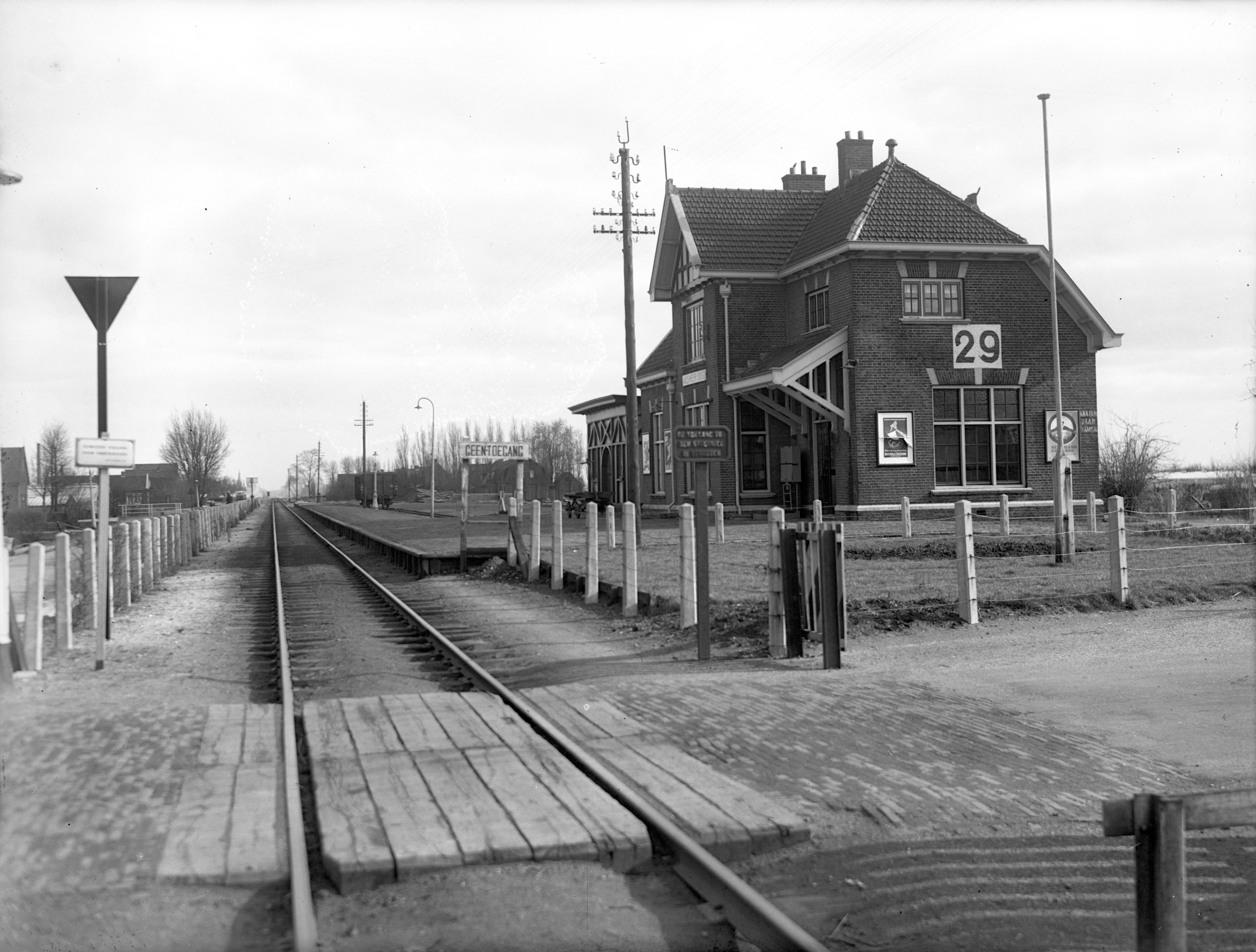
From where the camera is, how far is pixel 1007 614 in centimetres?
1270

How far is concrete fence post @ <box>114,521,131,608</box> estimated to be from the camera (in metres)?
16.3

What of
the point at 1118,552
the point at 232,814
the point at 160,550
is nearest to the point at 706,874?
the point at 232,814

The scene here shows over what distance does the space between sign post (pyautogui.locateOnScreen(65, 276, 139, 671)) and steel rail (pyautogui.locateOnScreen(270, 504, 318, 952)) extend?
2401 millimetres

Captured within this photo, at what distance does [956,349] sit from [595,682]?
22443 mm

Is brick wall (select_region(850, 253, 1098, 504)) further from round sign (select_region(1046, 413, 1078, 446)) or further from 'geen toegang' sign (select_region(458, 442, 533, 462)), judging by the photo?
'geen toegang' sign (select_region(458, 442, 533, 462))

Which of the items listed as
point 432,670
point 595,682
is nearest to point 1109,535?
point 595,682

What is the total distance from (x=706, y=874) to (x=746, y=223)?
102 ft

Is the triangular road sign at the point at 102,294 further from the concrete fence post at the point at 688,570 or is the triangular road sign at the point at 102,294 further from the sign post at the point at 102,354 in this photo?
the concrete fence post at the point at 688,570

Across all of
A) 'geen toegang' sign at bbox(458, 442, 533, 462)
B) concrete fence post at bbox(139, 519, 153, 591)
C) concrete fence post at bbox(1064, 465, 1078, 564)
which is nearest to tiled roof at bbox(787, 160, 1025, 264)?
concrete fence post at bbox(1064, 465, 1078, 564)

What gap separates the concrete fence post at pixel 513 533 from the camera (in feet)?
71.3

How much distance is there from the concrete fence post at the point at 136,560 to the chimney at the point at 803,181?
2584cm

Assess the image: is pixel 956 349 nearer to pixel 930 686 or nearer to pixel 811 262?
pixel 811 262

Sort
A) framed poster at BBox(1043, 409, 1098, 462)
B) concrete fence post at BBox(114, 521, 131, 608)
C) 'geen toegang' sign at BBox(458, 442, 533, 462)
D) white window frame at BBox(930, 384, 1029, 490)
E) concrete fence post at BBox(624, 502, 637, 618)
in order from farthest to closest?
white window frame at BBox(930, 384, 1029, 490)
framed poster at BBox(1043, 409, 1098, 462)
'geen toegang' sign at BBox(458, 442, 533, 462)
concrete fence post at BBox(114, 521, 131, 608)
concrete fence post at BBox(624, 502, 637, 618)

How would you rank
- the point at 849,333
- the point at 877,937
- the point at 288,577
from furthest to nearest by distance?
the point at 849,333, the point at 288,577, the point at 877,937
